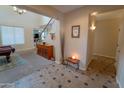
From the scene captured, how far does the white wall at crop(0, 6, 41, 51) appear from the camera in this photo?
6069mm

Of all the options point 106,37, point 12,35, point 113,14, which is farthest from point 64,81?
point 12,35

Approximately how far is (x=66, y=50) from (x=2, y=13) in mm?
4879

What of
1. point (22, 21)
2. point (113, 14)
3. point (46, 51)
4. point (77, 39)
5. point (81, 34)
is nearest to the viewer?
point (81, 34)

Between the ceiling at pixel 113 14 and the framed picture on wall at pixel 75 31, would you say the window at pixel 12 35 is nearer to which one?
the framed picture on wall at pixel 75 31

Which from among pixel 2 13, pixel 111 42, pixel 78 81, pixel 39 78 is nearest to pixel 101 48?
pixel 111 42

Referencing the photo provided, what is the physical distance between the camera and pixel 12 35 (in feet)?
21.9

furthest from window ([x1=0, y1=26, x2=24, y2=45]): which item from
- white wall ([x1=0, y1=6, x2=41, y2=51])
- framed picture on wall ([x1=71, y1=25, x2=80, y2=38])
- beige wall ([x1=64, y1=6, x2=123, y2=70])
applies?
framed picture on wall ([x1=71, y1=25, x2=80, y2=38])

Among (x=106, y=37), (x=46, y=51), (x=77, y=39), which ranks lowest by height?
(x=46, y=51)

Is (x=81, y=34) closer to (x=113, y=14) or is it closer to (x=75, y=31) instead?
(x=75, y=31)

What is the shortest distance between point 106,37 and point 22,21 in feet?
19.5

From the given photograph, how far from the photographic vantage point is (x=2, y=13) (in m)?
5.97

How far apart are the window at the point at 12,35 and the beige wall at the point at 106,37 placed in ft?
18.0

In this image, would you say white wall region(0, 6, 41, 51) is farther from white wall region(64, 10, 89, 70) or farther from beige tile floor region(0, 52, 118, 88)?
beige tile floor region(0, 52, 118, 88)
